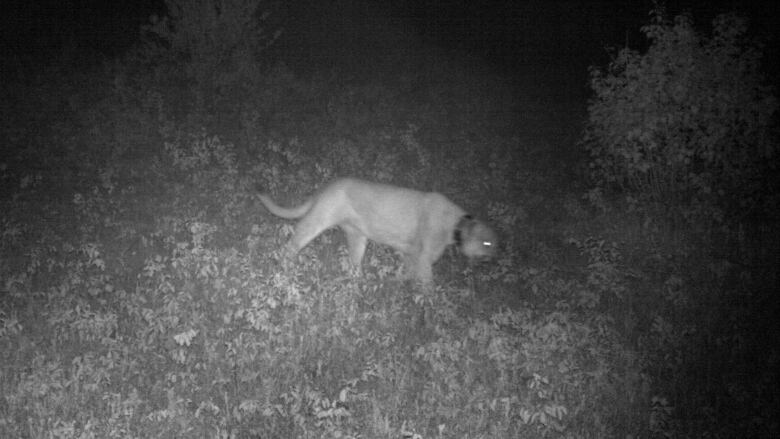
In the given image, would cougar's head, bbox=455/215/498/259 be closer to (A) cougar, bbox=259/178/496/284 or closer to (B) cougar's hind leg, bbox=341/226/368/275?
(A) cougar, bbox=259/178/496/284

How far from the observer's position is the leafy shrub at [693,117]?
10.4 meters

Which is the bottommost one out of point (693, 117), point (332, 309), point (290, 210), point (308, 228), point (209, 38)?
point (332, 309)

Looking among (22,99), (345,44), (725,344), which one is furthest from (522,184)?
(345,44)

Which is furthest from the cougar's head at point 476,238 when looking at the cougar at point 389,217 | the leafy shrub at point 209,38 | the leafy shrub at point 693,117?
the leafy shrub at point 209,38

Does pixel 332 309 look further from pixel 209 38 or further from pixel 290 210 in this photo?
pixel 209 38

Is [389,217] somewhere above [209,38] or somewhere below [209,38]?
below

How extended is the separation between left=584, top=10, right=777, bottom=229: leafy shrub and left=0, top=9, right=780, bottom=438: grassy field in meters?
0.92

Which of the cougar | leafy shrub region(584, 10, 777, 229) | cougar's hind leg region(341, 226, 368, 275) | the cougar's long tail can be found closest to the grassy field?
cougar's hind leg region(341, 226, 368, 275)

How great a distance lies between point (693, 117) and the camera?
1062 cm

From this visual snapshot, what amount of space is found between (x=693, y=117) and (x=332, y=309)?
21.7 feet

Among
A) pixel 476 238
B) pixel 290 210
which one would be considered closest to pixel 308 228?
pixel 290 210

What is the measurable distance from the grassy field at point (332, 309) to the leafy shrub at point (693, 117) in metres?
0.92

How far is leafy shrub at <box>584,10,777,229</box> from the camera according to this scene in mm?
10438

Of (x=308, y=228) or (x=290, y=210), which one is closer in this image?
(x=308, y=228)
